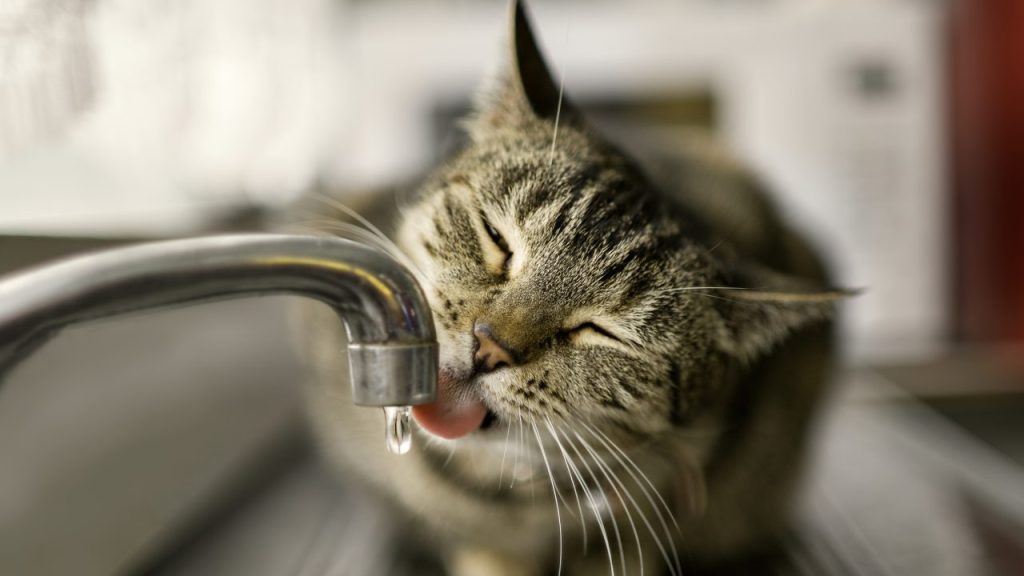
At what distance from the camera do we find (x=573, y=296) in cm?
63

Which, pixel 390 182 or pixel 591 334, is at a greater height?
pixel 390 182

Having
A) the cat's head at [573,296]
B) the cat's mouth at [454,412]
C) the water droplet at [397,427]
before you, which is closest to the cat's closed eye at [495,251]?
the cat's head at [573,296]

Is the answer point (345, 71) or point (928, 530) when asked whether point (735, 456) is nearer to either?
point (928, 530)

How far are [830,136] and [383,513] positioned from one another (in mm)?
1814

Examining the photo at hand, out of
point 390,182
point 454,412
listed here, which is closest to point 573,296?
point 454,412

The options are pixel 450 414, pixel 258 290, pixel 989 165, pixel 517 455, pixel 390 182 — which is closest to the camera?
pixel 258 290

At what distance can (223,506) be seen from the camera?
0.90 metres

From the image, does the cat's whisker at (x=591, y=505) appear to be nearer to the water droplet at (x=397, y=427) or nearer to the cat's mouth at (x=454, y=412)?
the cat's mouth at (x=454, y=412)

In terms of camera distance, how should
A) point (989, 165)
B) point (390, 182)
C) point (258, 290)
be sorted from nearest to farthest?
point (258, 290)
point (390, 182)
point (989, 165)

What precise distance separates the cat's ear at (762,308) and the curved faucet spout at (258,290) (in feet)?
1.11

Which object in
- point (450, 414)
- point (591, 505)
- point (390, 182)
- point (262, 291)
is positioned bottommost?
point (591, 505)

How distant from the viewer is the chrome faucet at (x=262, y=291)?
13.4 inches

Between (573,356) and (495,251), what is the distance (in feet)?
0.39

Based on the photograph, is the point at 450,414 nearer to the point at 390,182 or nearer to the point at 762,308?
the point at 762,308
